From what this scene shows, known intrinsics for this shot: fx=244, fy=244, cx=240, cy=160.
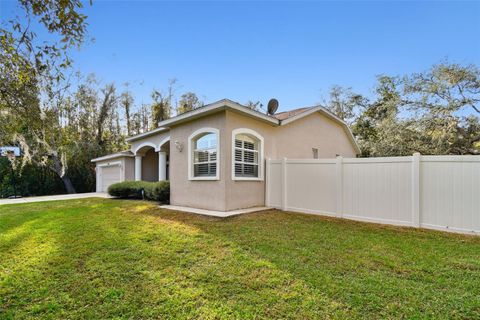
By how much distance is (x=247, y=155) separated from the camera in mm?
9469

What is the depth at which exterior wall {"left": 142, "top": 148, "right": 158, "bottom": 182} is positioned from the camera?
667 inches

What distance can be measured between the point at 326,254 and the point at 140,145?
45.9 ft

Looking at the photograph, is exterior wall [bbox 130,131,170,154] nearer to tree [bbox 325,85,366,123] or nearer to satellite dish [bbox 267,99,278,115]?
satellite dish [bbox 267,99,278,115]

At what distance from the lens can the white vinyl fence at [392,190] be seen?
19.5 feet

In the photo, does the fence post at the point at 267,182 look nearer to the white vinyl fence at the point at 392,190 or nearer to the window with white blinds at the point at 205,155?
the white vinyl fence at the point at 392,190

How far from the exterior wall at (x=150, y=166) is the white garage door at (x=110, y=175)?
7.30 feet

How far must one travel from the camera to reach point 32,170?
813 inches

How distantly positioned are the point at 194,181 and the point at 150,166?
917 cm

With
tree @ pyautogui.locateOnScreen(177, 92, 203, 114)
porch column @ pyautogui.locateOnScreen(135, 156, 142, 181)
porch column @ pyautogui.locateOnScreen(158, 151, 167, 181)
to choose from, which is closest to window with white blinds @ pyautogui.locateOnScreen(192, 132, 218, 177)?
porch column @ pyautogui.locateOnScreen(158, 151, 167, 181)

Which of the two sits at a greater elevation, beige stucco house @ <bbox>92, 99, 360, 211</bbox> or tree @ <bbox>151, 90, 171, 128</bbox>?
tree @ <bbox>151, 90, 171, 128</bbox>

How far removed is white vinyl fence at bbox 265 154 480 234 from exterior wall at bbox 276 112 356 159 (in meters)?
2.04

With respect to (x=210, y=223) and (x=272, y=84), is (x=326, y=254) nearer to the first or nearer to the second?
(x=210, y=223)

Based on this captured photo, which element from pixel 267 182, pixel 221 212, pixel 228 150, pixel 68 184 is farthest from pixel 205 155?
pixel 68 184

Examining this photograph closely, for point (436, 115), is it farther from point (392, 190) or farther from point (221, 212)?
point (221, 212)
